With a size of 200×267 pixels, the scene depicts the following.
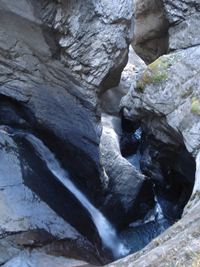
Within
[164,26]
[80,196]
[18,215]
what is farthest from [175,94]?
[18,215]

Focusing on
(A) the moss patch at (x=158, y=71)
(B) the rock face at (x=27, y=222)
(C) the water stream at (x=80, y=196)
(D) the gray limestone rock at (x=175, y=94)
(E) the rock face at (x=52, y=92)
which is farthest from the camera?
(A) the moss patch at (x=158, y=71)

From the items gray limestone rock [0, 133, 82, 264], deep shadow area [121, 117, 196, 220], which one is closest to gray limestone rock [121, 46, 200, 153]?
deep shadow area [121, 117, 196, 220]

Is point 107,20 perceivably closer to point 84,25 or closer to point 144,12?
point 84,25

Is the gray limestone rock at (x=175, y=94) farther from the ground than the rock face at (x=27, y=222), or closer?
farther from the ground

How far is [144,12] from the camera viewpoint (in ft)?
31.5

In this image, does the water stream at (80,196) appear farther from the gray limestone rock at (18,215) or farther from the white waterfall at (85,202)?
the gray limestone rock at (18,215)

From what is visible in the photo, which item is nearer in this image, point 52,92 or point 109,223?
point 52,92

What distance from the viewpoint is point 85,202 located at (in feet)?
25.2

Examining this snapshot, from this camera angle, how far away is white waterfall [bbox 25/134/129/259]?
6.85m

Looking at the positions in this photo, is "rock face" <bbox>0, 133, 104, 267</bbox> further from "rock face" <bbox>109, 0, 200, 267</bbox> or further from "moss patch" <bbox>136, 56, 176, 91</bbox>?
"moss patch" <bbox>136, 56, 176, 91</bbox>

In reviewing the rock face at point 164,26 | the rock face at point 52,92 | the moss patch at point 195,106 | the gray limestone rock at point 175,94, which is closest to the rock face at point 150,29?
the rock face at point 164,26

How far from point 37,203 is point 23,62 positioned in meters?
3.57

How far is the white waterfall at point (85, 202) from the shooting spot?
6.85 m

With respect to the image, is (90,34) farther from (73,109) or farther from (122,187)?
(122,187)
